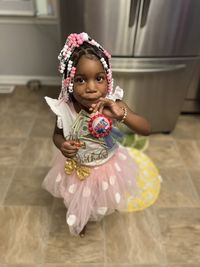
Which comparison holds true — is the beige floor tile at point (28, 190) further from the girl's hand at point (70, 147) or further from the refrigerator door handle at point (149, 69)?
the refrigerator door handle at point (149, 69)

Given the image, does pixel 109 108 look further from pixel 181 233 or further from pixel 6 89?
pixel 6 89

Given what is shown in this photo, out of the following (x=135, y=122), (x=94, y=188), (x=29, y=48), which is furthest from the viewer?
(x=29, y=48)

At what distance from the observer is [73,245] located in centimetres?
106

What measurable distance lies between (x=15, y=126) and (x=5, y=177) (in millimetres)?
474

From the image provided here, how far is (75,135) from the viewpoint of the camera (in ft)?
2.87

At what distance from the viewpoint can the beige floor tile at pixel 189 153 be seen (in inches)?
58.3

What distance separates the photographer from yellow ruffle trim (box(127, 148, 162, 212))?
123 cm

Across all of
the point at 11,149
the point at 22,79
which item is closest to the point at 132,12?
the point at 11,149

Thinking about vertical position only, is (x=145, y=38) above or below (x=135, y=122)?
above

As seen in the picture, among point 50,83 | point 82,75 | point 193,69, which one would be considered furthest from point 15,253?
point 50,83

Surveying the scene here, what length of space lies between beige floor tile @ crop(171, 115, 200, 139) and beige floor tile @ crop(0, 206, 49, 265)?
3.24 feet

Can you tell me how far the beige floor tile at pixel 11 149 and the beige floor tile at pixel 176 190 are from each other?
31.0 inches

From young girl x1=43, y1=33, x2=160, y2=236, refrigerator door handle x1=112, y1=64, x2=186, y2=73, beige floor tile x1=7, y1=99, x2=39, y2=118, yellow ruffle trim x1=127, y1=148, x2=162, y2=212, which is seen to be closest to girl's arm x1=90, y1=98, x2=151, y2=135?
young girl x1=43, y1=33, x2=160, y2=236

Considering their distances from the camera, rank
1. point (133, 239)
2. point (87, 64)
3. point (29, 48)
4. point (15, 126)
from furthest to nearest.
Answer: point (29, 48), point (15, 126), point (133, 239), point (87, 64)
